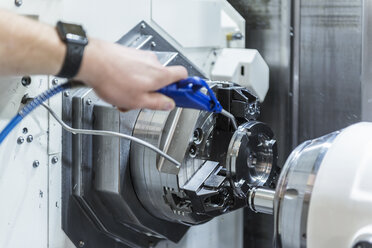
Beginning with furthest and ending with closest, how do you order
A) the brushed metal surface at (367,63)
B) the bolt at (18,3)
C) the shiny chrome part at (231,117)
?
the brushed metal surface at (367,63)
the shiny chrome part at (231,117)
the bolt at (18,3)

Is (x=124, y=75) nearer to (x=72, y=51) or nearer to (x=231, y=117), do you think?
(x=72, y=51)

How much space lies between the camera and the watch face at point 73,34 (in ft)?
3.42

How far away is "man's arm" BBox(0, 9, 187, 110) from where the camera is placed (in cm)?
101

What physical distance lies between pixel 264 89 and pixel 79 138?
2.39ft

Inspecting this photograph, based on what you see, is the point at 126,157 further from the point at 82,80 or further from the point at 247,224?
the point at 247,224

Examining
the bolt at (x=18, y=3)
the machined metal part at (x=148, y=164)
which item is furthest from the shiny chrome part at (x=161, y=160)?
the bolt at (x=18, y=3)

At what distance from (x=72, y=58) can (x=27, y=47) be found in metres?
0.08

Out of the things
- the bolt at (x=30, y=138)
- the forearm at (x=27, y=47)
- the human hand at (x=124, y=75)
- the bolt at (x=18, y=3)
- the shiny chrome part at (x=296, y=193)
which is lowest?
the shiny chrome part at (x=296, y=193)

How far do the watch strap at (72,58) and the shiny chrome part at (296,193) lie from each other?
0.48m

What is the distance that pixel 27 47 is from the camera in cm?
101

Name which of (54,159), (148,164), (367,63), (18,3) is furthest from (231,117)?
(367,63)

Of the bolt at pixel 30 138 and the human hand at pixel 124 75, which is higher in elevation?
the human hand at pixel 124 75

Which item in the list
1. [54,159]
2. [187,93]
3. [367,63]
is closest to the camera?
[187,93]

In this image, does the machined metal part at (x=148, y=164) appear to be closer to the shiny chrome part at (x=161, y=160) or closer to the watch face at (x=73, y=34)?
the shiny chrome part at (x=161, y=160)
